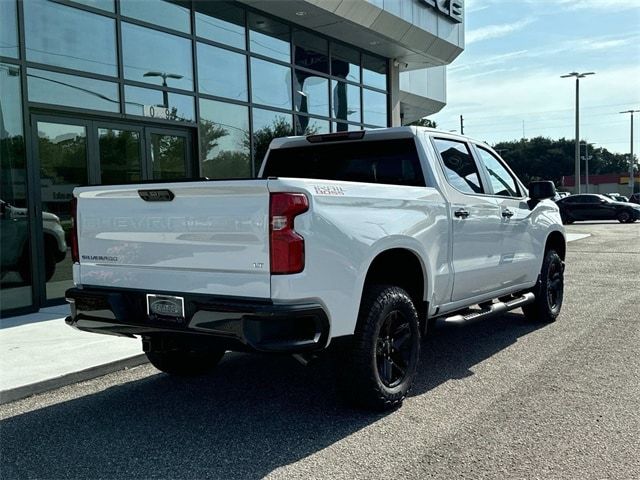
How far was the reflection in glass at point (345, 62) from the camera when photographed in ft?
45.9

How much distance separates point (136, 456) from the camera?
140 inches

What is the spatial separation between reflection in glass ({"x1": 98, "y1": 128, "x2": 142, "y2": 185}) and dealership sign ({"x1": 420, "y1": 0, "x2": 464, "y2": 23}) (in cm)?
766

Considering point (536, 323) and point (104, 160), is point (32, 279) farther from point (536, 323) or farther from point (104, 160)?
point (536, 323)

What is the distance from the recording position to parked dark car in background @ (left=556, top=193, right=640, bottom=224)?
2880cm

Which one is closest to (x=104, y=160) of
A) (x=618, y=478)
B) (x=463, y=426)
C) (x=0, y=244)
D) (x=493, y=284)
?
(x=0, y=244)

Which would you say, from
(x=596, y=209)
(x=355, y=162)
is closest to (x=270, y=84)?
(x=355, y=162)

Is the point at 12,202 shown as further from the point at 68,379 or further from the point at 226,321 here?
the point at 226,321

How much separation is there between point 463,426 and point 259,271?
1712mm

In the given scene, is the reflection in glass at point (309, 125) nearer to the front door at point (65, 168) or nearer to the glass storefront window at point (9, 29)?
the front door at point (65, 168)

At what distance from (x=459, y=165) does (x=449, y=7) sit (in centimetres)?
1034

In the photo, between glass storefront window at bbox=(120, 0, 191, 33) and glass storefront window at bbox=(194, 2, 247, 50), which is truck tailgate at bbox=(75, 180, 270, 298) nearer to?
glass storefront window at bbox=(120, 0, 191, 33)

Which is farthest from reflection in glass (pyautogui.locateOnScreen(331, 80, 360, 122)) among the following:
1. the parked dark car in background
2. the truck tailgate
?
the parked dark car in background

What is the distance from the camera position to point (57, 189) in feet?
27.6

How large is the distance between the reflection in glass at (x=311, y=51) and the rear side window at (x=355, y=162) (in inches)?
309
